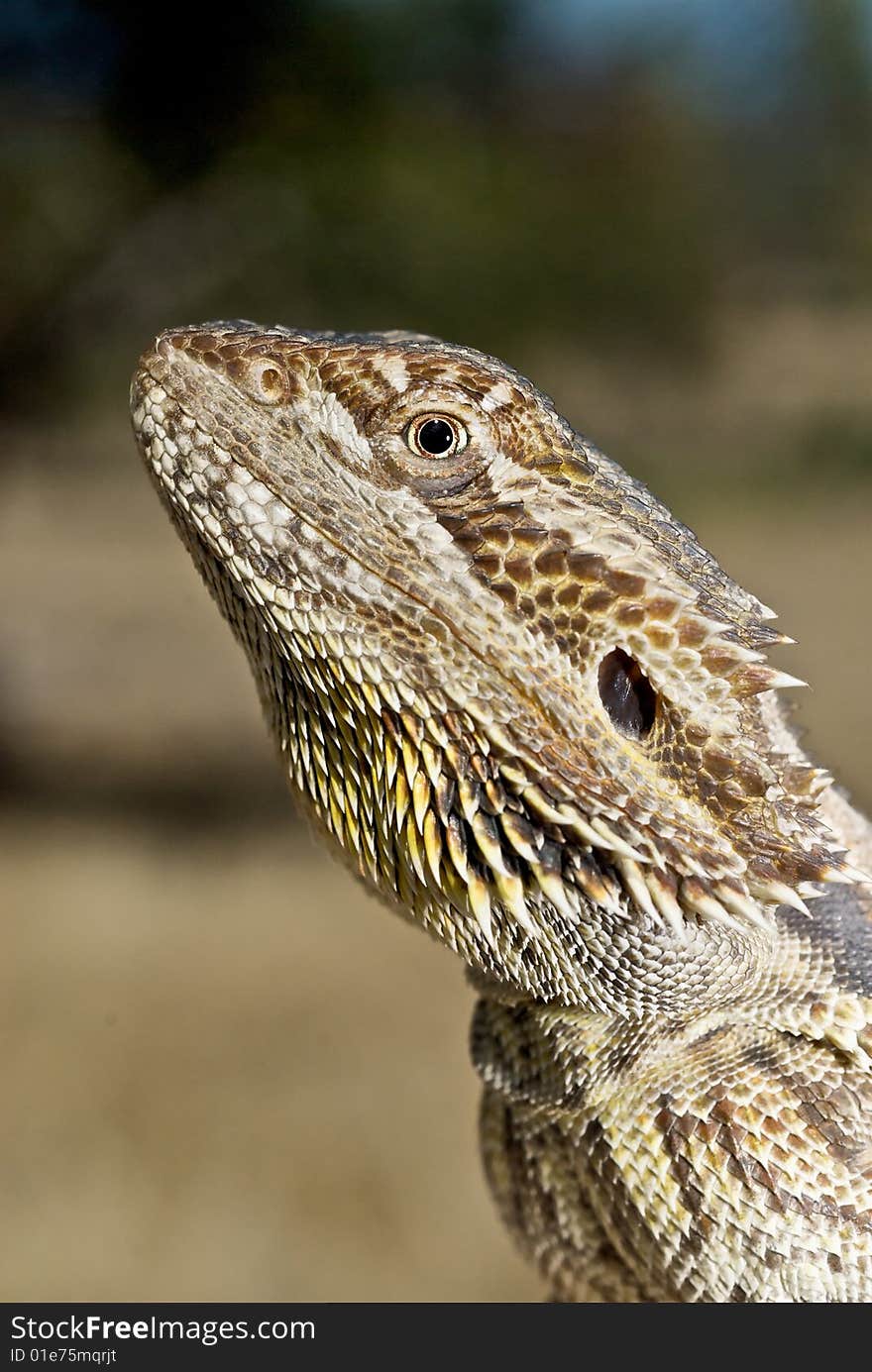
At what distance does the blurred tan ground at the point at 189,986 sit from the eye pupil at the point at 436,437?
4601mm

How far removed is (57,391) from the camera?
7.70 m

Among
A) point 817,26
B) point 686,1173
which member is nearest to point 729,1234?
point 686,1173

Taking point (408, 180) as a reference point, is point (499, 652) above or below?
below

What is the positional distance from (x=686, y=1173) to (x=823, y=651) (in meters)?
9.94

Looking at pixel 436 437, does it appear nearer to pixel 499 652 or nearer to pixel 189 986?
pixel 499 652

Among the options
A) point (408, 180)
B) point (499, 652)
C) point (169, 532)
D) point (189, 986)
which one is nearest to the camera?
point (499, 652)

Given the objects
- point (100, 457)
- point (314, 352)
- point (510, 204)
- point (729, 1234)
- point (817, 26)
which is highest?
point (817, 26)

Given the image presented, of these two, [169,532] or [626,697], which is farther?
[169,532]

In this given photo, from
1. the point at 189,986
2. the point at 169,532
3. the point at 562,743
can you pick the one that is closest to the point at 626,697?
the point at 562,743

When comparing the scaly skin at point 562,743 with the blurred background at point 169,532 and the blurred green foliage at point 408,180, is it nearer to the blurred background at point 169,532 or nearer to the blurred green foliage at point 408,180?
the blurred background at point 169,532

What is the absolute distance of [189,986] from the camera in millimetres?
7617

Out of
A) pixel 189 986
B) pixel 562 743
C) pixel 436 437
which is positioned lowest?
pixel 562 743

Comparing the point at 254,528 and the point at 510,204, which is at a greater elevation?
the point at 510,204

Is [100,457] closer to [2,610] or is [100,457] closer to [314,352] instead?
[2,610]
